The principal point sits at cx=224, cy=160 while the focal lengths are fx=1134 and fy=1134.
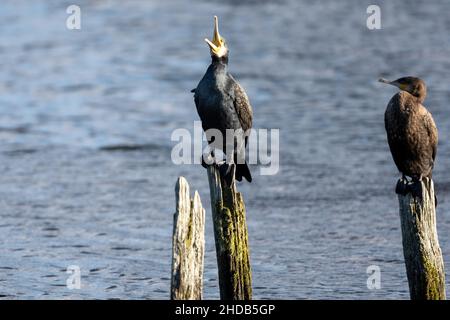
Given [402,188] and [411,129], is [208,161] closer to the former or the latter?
[402,188]

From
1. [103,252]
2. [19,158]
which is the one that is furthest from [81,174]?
[103,252]

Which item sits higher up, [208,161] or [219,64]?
[219,64]

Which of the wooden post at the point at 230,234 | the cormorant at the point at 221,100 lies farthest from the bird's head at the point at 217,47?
the wooden post at the point at 230,234

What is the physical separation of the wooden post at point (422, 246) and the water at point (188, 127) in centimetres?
178

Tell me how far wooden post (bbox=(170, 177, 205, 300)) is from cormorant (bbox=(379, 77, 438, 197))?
187 centimetres

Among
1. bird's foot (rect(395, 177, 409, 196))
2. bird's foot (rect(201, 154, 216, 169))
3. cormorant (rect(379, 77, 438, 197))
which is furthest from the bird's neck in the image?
bird's foot (rect(395, 177, 409, 196))

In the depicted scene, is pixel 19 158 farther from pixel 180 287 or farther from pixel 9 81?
→ pixel 180 287

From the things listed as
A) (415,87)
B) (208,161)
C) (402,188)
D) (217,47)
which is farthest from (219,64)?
(402,188)

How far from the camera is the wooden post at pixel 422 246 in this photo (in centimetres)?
814

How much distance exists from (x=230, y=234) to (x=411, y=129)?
1.73 m

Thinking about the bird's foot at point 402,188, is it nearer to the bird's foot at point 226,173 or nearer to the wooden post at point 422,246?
the wooden post at point 422,246

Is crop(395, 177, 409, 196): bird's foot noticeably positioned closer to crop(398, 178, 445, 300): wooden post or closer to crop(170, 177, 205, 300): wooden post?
crop(398, 178, 445, 300): wooden post

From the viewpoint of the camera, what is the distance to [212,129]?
914 cm

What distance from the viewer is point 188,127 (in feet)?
54.7
